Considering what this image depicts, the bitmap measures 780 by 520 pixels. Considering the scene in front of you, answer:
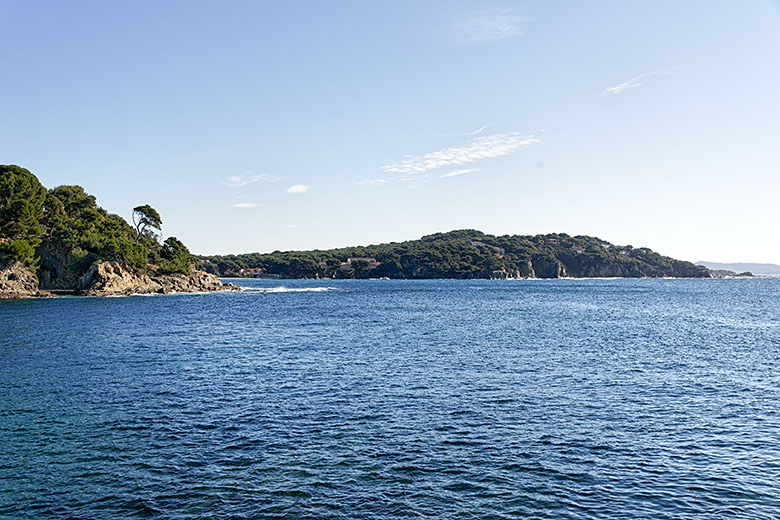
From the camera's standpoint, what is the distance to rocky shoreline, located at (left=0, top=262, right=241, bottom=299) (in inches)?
4141

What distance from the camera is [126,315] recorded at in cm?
7488

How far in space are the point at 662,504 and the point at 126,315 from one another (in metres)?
75.2

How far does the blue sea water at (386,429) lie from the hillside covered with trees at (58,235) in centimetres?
7446

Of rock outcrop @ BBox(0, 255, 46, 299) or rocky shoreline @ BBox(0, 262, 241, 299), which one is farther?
rocky shoreline @ BBox(0, 262, 241, 299)

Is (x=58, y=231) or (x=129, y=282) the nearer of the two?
(x=58, y=231)

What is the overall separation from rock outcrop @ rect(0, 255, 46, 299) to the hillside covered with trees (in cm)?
64

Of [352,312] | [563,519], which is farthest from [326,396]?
[352,312]

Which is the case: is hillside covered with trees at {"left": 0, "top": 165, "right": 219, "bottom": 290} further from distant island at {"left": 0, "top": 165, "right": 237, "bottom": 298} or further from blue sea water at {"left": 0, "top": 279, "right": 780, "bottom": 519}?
blue sea water at {"left": 0, "top": 279, "right": 780, "bottom": 519}

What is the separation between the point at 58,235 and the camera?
382 ft

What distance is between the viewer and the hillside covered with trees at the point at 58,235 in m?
108

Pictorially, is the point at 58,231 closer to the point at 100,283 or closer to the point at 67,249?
the point at 67,249

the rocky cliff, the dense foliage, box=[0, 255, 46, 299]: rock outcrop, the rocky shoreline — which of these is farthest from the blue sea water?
the dense foliage

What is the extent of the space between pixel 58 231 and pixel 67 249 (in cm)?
445

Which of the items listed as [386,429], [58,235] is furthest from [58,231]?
[386,429]
